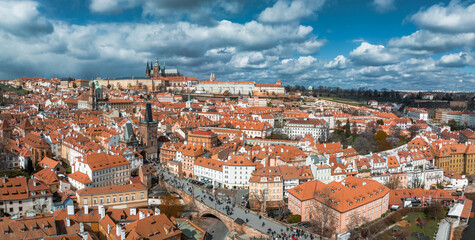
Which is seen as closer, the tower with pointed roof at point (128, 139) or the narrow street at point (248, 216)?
the narrow street at point (248, 216)

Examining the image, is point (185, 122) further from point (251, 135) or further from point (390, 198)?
point (390, 198)

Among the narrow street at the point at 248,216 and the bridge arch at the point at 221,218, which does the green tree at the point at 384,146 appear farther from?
the bridge arch at the point at 221,218

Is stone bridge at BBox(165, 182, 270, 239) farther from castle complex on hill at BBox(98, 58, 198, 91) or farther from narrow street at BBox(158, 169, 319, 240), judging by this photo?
castle complex on hill at BBox(98, 58, 198, 91)

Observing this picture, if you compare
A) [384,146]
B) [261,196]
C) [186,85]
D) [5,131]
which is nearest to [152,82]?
[186,85]

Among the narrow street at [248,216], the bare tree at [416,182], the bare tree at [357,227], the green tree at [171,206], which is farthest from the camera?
the bare tree at [416,182]

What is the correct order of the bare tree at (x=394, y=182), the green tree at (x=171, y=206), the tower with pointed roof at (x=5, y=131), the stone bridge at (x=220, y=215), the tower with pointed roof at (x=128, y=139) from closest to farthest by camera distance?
the stone bridge at (x=220, y=215) < the green tree at (x=171, y=206) < the bare tree at (x=394, y=182) < the tower with pointed roof at (x=128, y=139) < the tower with pointed roof at (x=5, y=131)

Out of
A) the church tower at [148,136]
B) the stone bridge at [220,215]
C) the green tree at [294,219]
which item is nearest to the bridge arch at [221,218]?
the stone bridge at [220,215]

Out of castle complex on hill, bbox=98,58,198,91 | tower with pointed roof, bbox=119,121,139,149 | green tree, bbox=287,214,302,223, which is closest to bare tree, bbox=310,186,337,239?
green tree, bbox=287,214,302,223
